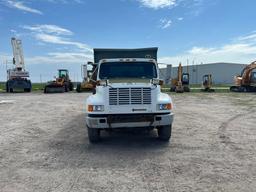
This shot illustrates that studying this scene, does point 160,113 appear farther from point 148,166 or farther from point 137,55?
point 137,55

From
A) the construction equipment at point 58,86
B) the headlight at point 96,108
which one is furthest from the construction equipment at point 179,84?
the headlight at point 96,108

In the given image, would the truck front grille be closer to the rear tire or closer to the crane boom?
the rear tire

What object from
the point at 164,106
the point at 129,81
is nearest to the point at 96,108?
the point at 129,81

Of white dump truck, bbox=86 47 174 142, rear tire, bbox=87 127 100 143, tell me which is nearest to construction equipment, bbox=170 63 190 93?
white dump truck, bbox=86 47 174 142

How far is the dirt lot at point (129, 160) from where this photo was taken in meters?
4.57

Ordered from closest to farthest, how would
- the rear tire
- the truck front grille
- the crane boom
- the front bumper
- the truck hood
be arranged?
1. the front bumper
2. the truck front grille
3. the rear tire
4. the truck hood
5. the crane boom

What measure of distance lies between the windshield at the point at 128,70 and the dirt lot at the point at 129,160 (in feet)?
6.18

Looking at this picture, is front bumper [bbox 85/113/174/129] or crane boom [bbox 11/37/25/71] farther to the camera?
crane boom [bbox 11/37/25/71]

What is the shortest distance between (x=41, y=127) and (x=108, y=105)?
4250 mm

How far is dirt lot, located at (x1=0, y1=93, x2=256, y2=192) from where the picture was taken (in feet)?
15.0

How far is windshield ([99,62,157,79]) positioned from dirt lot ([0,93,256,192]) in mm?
1883

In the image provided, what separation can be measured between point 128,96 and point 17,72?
93.9 ft

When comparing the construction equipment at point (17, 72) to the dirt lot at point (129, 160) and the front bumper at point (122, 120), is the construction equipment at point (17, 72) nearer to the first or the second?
the dirt lot at point (129, 160)

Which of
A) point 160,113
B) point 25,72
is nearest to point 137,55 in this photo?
point 160,113
